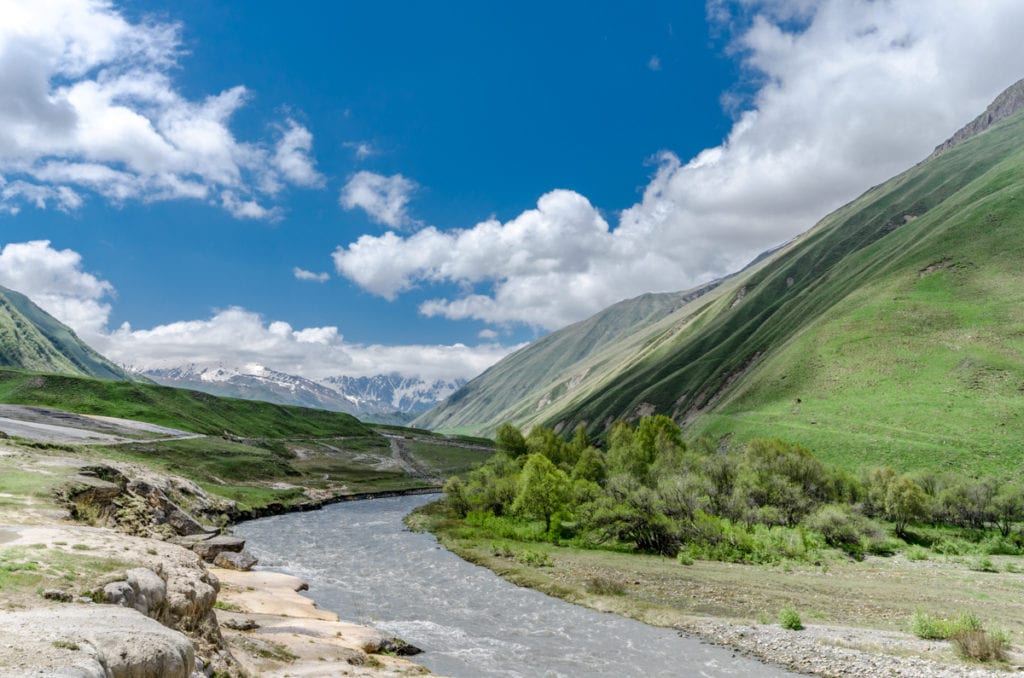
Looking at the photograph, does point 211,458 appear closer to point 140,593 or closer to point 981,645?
point 140,593

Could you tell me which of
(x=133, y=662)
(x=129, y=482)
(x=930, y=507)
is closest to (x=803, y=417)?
(x=930, y=507)

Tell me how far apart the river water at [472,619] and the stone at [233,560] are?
591 centimetres

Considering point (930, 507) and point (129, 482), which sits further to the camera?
point (930, 507)

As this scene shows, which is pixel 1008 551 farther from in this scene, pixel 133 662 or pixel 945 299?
pixel 945 299

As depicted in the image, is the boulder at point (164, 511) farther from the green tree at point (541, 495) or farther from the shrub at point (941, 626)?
the shrub at point (941, 626)

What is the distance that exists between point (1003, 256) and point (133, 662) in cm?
20223

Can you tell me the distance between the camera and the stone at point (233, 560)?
49.1m

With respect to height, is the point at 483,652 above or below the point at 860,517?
below

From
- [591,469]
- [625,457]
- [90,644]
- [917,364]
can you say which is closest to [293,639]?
[90,644]

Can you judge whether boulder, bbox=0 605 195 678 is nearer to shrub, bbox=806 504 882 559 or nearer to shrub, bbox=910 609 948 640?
shrub, bbox=910 609 948 640

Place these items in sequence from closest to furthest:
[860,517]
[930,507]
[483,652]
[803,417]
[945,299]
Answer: [483,652]
[860,517]
[930,507]
[803,417]
[945,299]

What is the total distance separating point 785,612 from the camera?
3800 cm

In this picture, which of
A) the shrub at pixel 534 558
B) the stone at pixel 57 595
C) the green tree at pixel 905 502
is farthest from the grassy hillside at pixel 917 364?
the stone at pixel 57 595

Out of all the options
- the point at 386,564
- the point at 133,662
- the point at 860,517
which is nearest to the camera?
the point at 133,662
